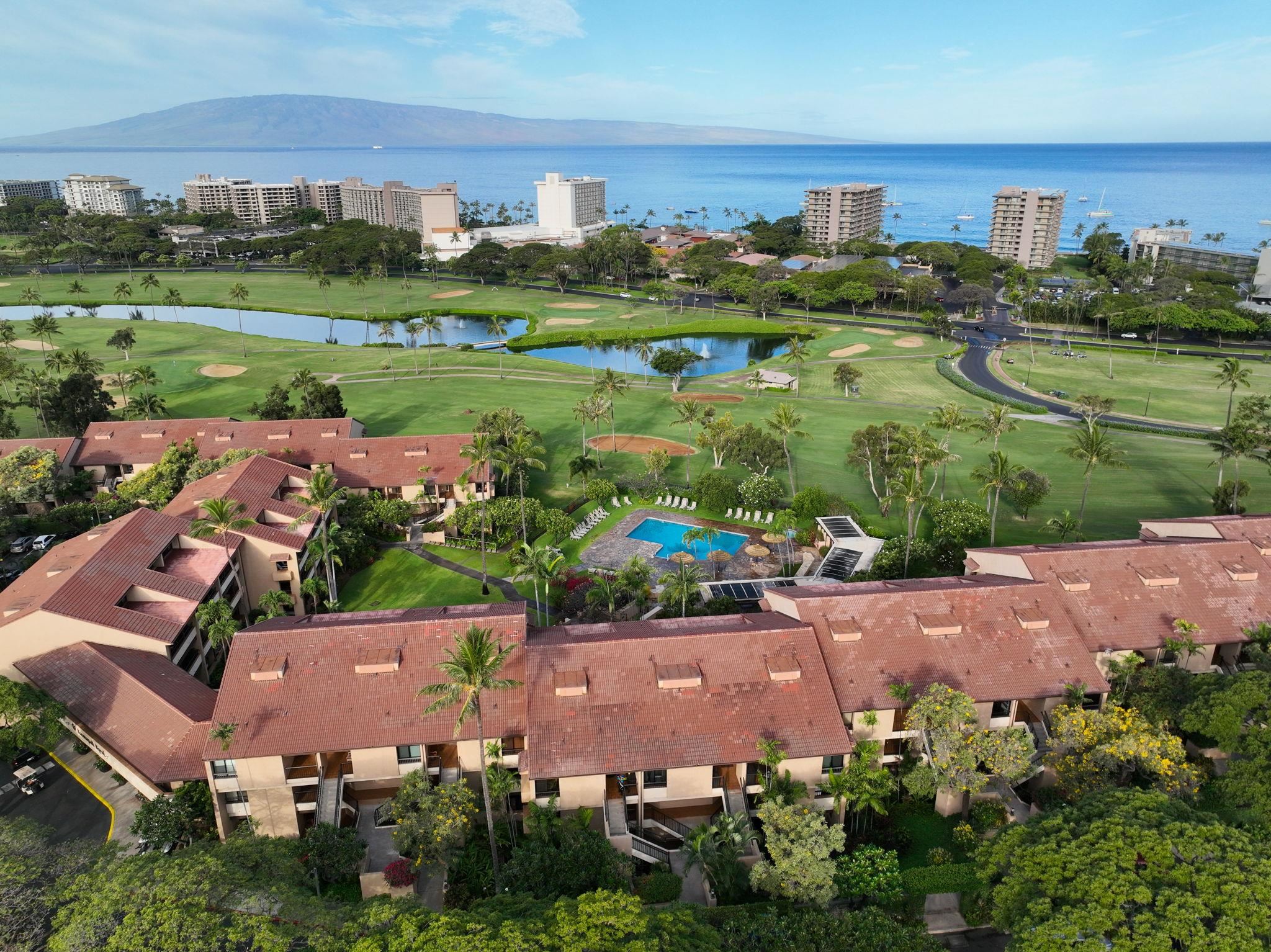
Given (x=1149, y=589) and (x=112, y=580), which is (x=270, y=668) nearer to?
(x=112, y=580)

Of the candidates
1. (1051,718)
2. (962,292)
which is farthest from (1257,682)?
(962,292)

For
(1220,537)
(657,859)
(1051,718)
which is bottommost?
(657,859)

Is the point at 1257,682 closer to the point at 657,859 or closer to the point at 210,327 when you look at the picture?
the point at 657,859

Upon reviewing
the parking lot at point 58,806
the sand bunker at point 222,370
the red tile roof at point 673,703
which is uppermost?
the red tile roof at point 673,703

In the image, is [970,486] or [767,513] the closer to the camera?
[767,513]

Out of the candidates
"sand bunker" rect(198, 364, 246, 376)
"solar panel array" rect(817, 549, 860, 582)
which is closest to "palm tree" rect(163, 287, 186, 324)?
"sand bunker" rect(198, 364, 246, 376)

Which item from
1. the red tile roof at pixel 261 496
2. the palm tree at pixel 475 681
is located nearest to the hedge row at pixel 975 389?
the red tile roof at pixel 261 496

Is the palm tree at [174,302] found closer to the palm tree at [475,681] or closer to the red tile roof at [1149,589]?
the palm tree at [475,681]
